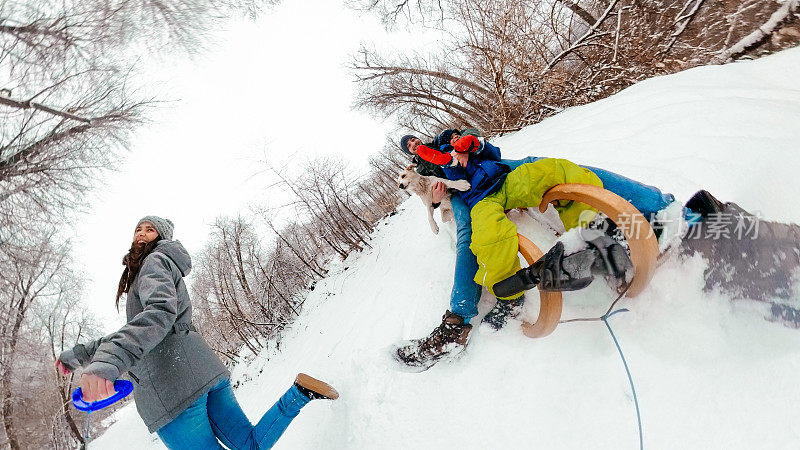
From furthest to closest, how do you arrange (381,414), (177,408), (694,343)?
(381,414)
(177,408)
(694,343)

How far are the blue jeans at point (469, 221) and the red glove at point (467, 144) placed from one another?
0.65ft

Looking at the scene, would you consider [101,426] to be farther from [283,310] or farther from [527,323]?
[527,323]

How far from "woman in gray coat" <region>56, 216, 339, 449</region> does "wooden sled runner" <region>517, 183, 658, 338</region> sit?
44.3 inches

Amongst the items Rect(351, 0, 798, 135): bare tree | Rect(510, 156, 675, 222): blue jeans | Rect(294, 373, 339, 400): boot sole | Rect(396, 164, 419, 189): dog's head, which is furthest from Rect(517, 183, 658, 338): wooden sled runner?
Rect(351, 0, 798, 135): bare tree

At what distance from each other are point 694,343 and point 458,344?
98 cm

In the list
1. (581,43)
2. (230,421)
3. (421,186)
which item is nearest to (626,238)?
(421,186)

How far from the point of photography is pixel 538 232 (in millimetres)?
2076

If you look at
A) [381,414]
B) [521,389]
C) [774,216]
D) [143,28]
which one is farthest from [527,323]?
[143,28]

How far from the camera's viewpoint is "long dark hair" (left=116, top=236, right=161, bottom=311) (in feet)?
5.62

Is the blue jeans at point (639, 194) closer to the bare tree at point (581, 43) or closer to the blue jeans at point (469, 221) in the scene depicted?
the blue jeans at point (469, 221)

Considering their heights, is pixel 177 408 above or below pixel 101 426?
below

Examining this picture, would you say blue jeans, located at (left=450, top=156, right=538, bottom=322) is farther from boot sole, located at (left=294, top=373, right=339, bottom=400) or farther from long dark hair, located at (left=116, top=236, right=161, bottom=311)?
long dark hair, located at (left=116, top=236, right=161, bottom=311)

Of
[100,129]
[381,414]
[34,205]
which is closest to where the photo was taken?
[381,414]

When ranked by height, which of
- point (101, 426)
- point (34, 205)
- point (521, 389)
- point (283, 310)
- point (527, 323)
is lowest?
point (521, 389)
